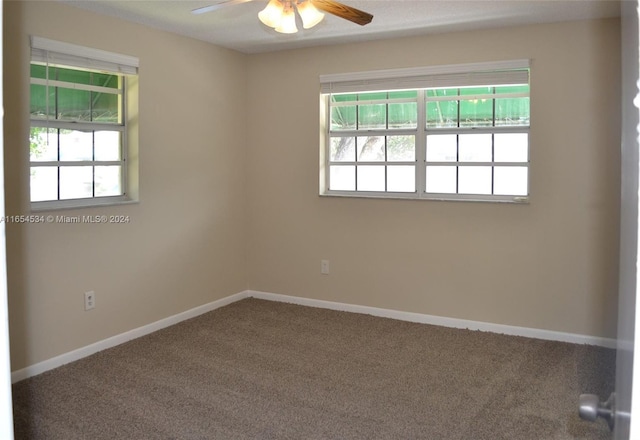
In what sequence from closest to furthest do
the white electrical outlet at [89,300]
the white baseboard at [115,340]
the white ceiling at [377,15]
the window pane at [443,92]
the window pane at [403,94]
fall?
the white baseboard at [115,340], the white ceiling at [377,15], the white electrical outlet at [89,300], the window pane at [443,92], the window pane at [403,94]

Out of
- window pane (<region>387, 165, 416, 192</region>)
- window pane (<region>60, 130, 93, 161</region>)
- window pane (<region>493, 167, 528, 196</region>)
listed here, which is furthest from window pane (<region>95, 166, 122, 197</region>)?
window pane (<region>493, 167, 528, 196</region>)

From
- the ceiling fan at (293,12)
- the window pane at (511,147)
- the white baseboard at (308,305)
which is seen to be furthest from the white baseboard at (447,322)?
the ceiling fan at (293,12)

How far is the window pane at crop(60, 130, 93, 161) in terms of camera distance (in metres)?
3.71

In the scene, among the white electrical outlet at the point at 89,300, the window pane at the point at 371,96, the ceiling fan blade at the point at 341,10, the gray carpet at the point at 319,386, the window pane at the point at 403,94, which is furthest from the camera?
the window pane at the point at 371,96

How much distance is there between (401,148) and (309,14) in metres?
2.19

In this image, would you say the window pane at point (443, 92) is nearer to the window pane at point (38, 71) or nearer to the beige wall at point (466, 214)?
the beige wall at point (466, 214)

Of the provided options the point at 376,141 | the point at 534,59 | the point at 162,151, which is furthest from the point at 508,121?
the point at 162,151

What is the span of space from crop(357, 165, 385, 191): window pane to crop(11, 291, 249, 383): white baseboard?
1.56 meters

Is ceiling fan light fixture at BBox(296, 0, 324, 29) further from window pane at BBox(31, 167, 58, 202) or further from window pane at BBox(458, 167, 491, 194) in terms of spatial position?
window pane at BBox(458, 167, 491, 194)

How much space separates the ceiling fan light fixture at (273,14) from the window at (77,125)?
5.28 feet

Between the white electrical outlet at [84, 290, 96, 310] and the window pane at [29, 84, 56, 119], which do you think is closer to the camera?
the window pane at [29, 84, 56, 119]

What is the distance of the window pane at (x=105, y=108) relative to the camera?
3936 millimetres

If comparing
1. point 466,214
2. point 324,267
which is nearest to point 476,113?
point 466,214

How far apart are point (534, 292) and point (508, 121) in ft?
4.26
